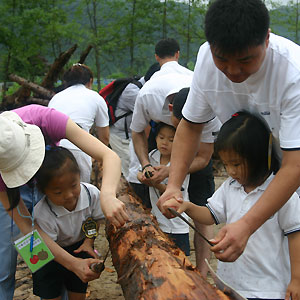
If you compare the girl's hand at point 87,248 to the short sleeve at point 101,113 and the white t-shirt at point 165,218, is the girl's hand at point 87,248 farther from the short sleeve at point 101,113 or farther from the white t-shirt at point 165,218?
the short sleeve at point 101,113

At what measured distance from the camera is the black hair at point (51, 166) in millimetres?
2537

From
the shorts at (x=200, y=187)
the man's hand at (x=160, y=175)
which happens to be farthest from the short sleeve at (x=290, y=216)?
the shorts at (x=200, y=187)

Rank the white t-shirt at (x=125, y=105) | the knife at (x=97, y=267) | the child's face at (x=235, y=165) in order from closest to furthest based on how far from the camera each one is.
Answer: the child's face at (x=235, y=165), the knife at (x=97, y=267), the white t-shirt at (x=125, y=105)

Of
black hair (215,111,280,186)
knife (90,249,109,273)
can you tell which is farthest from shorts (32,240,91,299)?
black hair (215,111,280,186)

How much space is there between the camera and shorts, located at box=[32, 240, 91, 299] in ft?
9.38

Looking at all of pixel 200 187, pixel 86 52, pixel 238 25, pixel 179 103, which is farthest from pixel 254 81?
pixel 86 52

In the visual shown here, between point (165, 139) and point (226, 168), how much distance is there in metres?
1.35

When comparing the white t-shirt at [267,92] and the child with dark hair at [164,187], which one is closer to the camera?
the white t-shirt at [267,92]

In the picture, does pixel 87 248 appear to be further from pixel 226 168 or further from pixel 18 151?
pixel 226 168

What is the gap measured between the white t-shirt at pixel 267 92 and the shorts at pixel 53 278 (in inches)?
52.5

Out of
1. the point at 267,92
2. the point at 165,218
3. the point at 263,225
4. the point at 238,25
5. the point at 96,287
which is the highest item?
the point at 238,25

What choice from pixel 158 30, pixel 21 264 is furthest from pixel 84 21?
pixel 21 264

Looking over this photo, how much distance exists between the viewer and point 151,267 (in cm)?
205

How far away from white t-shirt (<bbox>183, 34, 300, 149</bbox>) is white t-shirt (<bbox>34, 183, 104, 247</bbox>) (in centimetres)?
92
